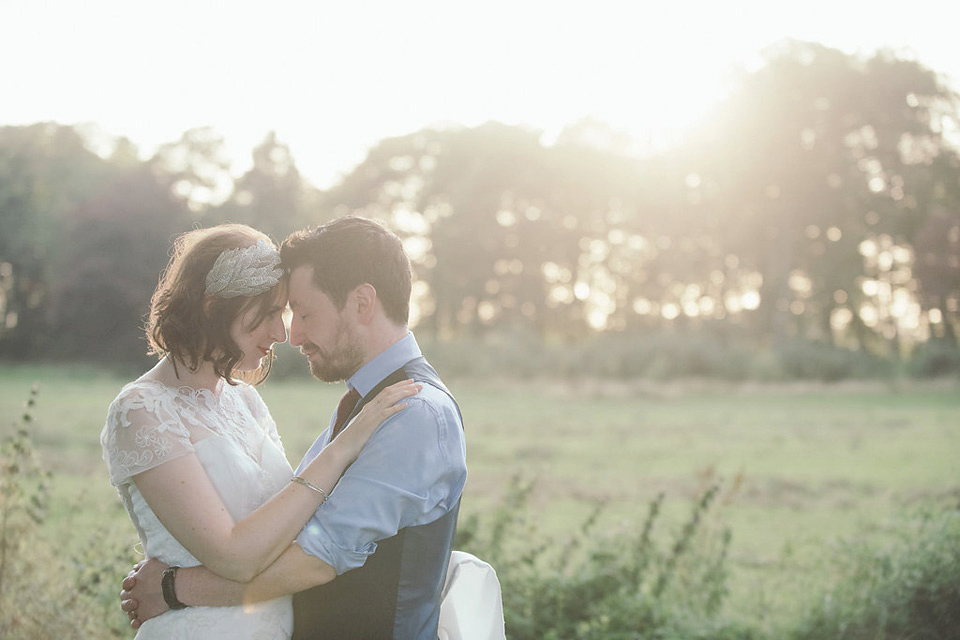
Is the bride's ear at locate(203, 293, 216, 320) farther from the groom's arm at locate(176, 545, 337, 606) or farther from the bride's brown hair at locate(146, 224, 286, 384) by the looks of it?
the groom's arm at locate(176, 545, 337, 606)

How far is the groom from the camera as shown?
96.1 inches

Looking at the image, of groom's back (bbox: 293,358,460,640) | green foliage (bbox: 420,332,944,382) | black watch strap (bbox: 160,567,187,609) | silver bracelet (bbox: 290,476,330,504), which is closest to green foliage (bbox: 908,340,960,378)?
green foliage (bbox: 420,332,944,382)

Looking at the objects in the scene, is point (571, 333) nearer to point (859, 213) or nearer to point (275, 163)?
point (859, 213)

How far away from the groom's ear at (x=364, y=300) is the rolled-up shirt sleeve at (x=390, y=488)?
365mm

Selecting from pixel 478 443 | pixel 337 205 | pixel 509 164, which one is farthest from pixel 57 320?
pixel 478 443

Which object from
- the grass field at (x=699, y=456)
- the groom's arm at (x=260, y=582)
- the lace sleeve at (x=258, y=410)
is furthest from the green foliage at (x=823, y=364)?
the groom's arm at (x=260, y=582)

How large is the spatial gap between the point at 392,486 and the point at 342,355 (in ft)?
1.89

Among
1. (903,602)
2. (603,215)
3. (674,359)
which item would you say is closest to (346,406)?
(903,602)

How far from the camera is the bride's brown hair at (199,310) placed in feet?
9.03

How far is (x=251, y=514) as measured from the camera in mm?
2486

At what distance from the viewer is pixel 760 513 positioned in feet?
34.5

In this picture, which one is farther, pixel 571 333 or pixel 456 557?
pixel 571 333

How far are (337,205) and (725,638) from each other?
1862 inches

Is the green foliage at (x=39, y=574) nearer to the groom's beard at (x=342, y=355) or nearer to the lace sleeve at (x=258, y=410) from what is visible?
the lace sleeve at (x=258, y=410)
